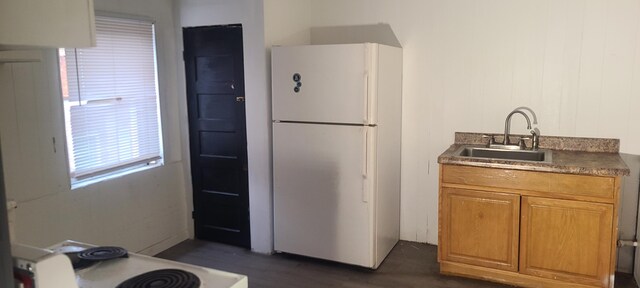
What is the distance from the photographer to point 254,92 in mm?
3660

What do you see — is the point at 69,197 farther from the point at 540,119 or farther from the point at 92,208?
the point at 540,119

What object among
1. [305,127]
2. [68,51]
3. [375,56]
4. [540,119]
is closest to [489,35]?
[540,119]

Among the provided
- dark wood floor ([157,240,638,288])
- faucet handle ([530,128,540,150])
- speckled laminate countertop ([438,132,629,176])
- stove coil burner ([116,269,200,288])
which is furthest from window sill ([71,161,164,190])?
faucet handle ([530,128,540,150])

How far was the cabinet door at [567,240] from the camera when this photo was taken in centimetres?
283

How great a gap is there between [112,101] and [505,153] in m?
2.81

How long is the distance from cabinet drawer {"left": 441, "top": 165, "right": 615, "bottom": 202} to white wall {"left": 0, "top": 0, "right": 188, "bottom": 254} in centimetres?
223

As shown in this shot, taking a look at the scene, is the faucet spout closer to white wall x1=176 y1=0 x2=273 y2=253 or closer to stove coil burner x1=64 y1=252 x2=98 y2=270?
white wall x1=176 y1=0 x2=273 y2=253

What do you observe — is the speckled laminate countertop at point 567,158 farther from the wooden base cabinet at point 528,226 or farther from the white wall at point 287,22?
the white wall at point 287,22

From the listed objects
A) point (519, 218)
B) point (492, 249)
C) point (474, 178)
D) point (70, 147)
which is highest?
point (70, 147)

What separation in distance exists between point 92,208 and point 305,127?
156 centimetres

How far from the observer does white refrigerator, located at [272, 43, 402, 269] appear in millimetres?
3236

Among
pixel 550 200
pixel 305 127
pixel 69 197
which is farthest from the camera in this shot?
pixel 305 127

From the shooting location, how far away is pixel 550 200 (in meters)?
2.92

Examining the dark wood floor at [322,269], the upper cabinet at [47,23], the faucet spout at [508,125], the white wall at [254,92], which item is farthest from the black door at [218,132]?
the upper cabinet at [47,23]
